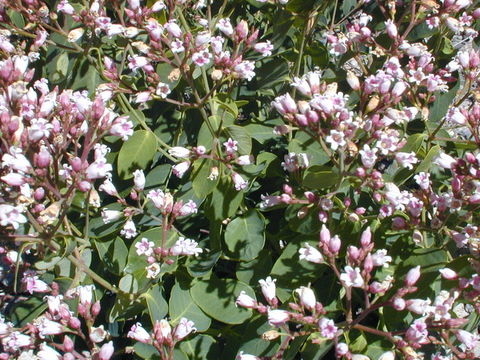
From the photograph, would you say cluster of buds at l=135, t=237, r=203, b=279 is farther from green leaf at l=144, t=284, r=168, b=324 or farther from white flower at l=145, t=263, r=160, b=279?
green leaf at l=144, t=284, r=168, b=324

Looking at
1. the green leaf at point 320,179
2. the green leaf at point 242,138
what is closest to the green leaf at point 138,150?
the green leaf at point 242,138

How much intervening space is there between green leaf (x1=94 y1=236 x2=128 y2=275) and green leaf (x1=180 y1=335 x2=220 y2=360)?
17.8 inches

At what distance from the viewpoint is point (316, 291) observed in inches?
103

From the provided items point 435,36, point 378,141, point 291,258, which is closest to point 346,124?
point 378,141

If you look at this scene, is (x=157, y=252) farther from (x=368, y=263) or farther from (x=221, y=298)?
(x=368, y=263)

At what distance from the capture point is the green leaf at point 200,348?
259 centimetres

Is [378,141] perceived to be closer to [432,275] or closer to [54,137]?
[432,275]

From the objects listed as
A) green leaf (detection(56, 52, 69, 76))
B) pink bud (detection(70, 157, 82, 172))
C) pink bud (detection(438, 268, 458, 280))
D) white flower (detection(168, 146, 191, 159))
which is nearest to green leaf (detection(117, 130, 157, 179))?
white flower (detection(168, 146, 191, 159))

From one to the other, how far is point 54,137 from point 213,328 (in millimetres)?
1253

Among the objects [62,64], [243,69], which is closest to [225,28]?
[243,69]

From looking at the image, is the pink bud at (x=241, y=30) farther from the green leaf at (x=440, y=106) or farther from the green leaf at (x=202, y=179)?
the green leaf at (x=440, y=106)

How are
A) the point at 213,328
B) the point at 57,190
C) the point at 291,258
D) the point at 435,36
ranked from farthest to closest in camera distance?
the point at 435,36 → the point at 213,328 → the point at 291,258 → the point at 57,190

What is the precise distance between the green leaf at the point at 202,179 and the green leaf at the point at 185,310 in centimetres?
49

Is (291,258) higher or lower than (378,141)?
lower
